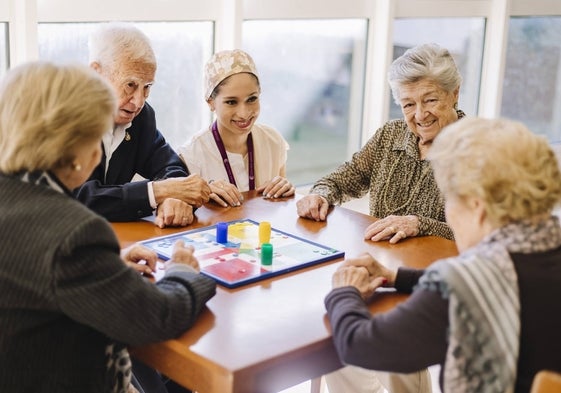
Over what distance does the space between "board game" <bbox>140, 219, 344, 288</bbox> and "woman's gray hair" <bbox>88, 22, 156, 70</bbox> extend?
672 mm

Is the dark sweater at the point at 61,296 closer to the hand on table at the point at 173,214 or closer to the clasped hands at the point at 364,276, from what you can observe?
the clasped hands at the point at 364,276

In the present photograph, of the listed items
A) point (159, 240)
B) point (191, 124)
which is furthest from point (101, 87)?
point (191, 124)

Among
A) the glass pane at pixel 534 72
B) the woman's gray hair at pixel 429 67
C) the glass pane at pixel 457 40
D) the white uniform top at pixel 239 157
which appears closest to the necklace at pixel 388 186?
the woman's gray hair at pixel 429 67

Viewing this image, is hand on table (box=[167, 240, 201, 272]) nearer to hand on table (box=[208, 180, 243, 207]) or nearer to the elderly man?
the elderly man

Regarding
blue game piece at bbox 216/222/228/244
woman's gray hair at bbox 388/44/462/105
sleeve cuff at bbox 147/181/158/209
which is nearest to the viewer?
blue game piece at bbox 216/222/228/244

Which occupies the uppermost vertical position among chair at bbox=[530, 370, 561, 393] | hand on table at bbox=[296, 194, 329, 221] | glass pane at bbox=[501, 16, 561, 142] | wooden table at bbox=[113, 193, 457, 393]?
glass pane at bbox=[501, 16, 561, 142]

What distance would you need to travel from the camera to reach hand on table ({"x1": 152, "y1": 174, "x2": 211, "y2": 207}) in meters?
2.49

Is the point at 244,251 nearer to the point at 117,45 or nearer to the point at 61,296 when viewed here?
the point at 61,296

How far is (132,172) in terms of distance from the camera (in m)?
2.81

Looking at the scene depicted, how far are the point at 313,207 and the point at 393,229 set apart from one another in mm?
319

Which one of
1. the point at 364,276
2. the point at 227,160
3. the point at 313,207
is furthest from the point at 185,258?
the point at 227,160

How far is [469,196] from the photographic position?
1.54 meters

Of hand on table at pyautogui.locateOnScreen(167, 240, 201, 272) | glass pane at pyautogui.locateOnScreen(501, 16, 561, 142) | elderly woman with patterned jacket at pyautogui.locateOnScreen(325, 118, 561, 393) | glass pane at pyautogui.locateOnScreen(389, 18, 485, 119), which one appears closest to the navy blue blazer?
hand on table at pyautogui.locateOnScreen(167, 240, 201, 272)

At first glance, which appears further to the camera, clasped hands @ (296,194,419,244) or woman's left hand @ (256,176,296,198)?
woman's left hand @ (256,176,296,198)
